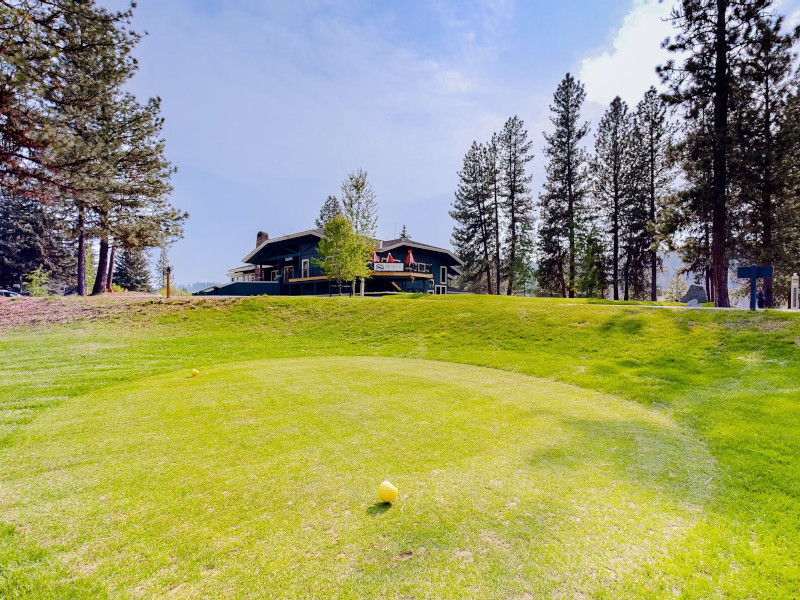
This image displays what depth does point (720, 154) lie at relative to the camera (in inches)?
575

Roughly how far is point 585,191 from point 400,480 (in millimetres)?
35858

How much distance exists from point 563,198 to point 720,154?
19.4m

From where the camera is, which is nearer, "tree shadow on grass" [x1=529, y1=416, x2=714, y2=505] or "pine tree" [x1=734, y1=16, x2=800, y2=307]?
"tree shadow on grass" [x1=529, y1=416, x2=714, y2=505]

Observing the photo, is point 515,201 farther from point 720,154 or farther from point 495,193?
point 720,154

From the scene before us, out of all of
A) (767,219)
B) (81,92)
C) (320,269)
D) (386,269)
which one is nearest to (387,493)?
(81,92)

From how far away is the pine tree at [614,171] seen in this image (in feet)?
103

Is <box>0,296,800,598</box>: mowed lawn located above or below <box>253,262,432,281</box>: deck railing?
below

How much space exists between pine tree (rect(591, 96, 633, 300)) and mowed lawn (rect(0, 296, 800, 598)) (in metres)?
26.7

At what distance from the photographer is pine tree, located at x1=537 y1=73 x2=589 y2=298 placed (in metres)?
32.2

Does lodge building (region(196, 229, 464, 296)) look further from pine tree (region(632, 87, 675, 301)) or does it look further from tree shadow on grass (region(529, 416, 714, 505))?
tree shadow on grass (region(529, 416, 714, 505))

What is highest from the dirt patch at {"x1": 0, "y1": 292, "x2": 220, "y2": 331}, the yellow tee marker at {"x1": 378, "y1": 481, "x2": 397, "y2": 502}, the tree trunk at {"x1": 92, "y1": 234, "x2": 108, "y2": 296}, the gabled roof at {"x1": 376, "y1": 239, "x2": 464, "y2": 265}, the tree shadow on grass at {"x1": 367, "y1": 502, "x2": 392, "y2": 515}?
the gabled roof at {"x1": 376, "y1": 239, "x2": 464, "y2": 265}

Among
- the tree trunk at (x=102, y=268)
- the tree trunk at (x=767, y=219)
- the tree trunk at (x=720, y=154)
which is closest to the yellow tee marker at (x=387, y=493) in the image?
the tree trunk at (x=720, y=154)

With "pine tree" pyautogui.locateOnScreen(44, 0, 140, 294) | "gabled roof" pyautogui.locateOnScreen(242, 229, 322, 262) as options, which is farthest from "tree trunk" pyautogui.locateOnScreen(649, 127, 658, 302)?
"pine tree" pyautogui.locateOnScreen(44, 0, 140, 294)

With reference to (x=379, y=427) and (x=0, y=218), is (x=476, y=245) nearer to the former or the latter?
(x=379, y=427)
